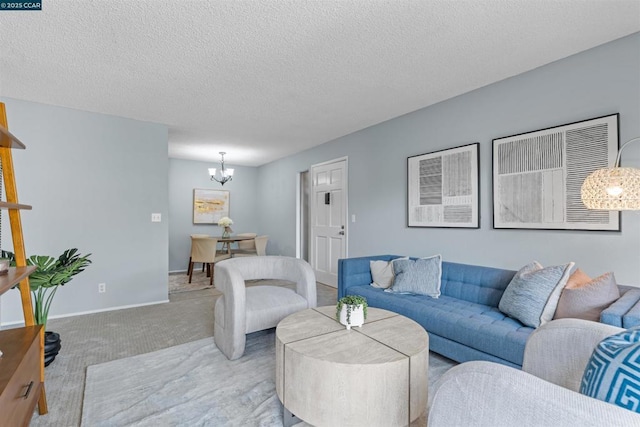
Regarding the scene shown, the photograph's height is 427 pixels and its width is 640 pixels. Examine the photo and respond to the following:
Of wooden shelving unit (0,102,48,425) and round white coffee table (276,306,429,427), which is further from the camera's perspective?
round white coffee table (276,306,429,427)

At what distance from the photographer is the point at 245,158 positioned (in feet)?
20.4

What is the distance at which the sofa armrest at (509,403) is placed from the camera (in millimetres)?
619

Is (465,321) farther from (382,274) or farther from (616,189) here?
(616,189)

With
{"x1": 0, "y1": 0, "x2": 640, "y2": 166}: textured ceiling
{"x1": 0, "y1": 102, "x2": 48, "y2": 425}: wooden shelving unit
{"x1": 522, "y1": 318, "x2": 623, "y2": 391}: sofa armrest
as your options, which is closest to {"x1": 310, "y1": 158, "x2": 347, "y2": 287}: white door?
{"x1": 0, "y1": 0, "x2": 640, "y2": 166}: textured ceiling

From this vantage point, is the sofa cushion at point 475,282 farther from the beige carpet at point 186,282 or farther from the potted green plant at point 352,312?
the beige carpet at point 186,282

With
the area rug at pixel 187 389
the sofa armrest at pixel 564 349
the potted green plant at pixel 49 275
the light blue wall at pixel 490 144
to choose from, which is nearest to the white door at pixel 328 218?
the light blue wall at pixel 490 144

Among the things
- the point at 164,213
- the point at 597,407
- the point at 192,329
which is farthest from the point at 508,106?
the point at 164,213

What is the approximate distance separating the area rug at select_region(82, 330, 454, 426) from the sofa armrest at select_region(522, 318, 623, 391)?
3.44 ft

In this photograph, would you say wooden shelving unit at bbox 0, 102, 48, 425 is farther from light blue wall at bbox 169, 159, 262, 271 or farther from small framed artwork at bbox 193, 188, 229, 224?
small framed artwork at bbox 193, 188, 229, 224

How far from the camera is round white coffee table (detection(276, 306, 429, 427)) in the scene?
4.49ft

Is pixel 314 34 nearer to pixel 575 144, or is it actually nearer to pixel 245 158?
pixel 575 144

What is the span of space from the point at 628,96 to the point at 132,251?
5.07 meters

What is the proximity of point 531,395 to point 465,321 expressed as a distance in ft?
5.19

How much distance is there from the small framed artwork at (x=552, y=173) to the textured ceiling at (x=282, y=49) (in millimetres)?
620
